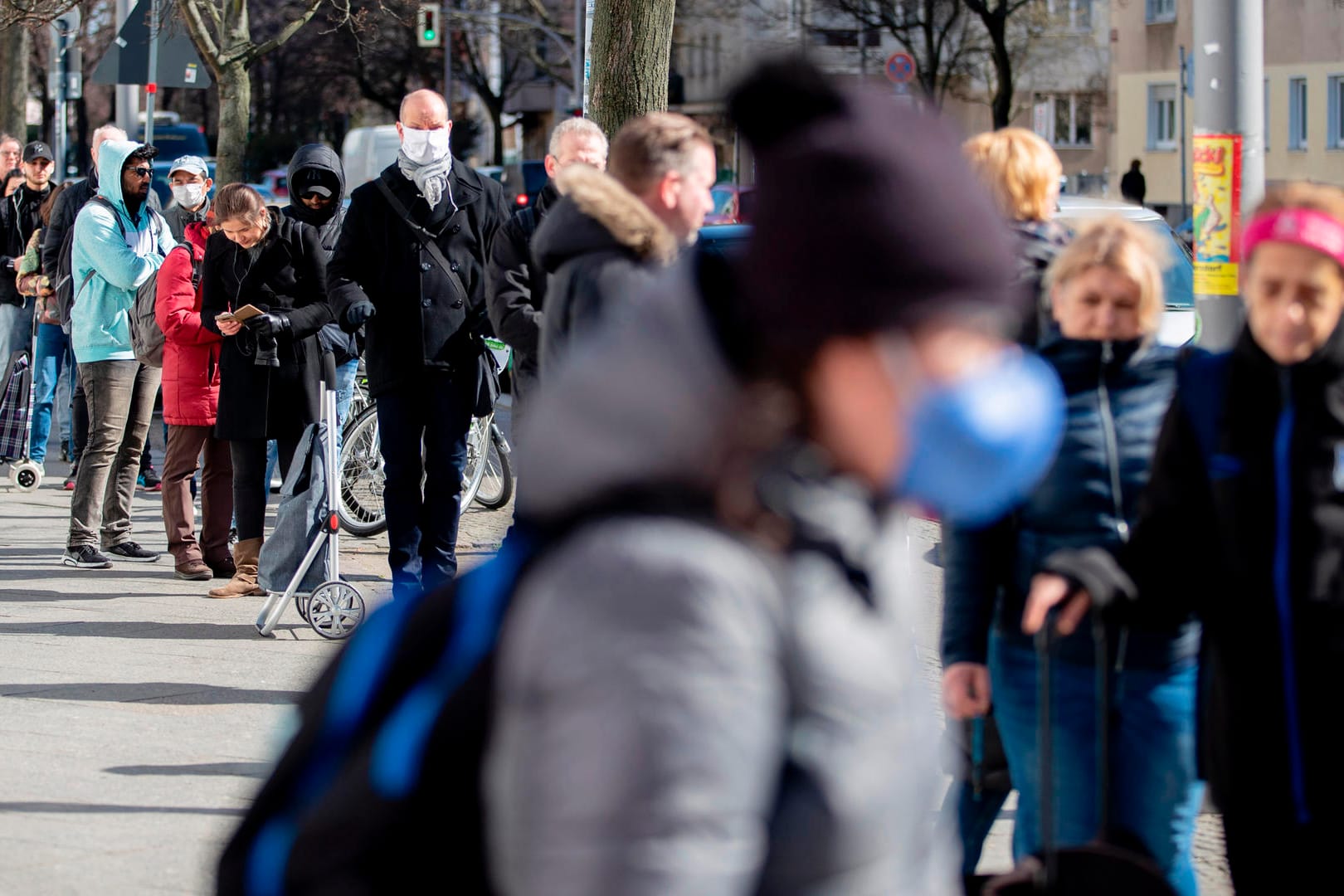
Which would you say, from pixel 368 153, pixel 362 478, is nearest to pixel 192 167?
pixel 362 478

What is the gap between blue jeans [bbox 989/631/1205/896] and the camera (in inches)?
129

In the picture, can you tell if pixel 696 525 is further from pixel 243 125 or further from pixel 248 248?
pixel 243 125

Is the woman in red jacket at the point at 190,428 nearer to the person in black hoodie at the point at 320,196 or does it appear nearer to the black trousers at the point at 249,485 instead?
the black trousers at the point at 249,485

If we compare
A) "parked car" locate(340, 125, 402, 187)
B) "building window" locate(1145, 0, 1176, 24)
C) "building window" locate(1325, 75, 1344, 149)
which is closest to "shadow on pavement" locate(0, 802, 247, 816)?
"parked car" locate(340, 125, 402, 187)

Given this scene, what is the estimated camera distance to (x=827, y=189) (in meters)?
1.38

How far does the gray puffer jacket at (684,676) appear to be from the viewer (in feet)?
4.15

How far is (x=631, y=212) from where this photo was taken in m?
4.39

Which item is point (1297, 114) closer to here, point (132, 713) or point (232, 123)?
point (232, 123)

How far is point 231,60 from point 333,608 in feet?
38.1

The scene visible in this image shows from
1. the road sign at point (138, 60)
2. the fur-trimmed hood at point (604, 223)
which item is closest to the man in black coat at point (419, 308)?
the fur-trimmed hood at point (604, 223)

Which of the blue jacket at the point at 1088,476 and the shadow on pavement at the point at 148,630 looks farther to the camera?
the shadow on pavement at the point at 148,630

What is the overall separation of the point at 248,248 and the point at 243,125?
9.71 metres

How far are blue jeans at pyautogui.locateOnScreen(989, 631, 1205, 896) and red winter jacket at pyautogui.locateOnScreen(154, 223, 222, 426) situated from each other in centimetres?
571

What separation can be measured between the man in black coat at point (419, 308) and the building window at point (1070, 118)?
47906mm
